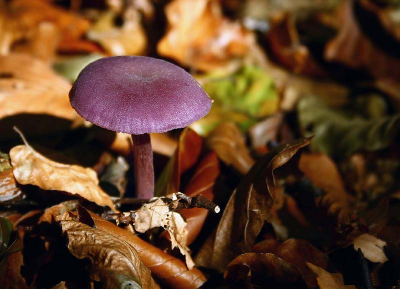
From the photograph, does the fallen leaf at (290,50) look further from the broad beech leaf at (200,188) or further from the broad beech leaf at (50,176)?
the broad beech leaf at (50,176)

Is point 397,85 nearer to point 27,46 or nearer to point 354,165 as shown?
point 354,165

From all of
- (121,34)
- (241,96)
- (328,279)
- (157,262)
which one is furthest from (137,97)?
(121,34)

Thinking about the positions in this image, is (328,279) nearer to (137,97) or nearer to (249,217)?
(249,217)

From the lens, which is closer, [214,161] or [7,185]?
[7,185]

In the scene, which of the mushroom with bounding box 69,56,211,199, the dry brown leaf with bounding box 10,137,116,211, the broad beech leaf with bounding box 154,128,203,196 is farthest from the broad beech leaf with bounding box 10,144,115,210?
the mushroom with bounding box 69,56,211,199

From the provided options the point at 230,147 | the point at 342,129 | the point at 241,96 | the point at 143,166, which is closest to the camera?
the point at 143,166

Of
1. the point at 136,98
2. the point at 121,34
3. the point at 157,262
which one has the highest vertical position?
the point at 136,98

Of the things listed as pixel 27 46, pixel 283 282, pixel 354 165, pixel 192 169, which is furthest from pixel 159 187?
pixel 27 46

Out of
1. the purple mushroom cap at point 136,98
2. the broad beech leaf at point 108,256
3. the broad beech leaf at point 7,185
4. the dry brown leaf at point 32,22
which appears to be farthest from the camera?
the dry brown leaf at point 32,22

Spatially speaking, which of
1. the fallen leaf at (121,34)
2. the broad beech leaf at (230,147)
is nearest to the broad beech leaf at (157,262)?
the broad beech leaf at (230,147)
